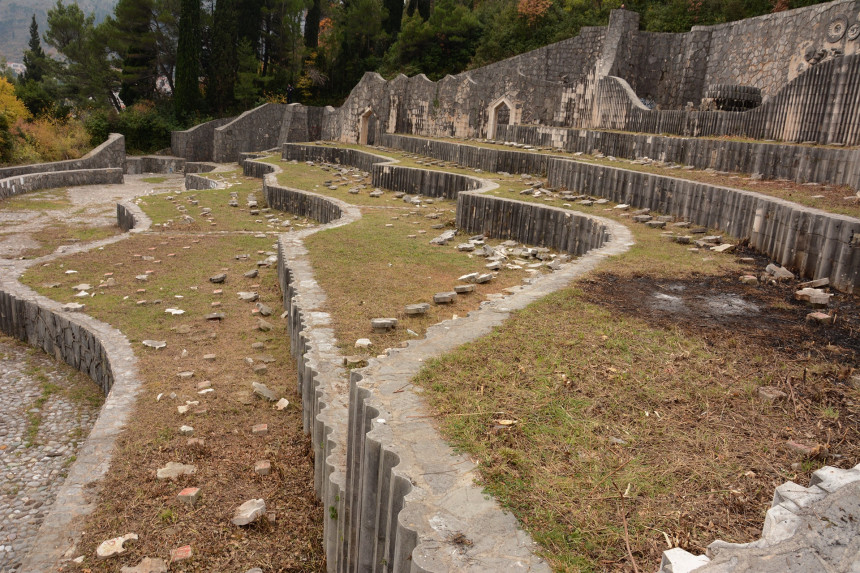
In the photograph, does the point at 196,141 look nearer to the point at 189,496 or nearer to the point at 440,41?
the point at 440,41

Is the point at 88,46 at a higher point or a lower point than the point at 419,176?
higher

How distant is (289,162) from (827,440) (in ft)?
75.6

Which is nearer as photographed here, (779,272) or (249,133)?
(779,272)

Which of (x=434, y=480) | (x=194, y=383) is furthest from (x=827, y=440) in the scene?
(x=194, y=383)

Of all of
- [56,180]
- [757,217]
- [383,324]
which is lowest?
[56,180]

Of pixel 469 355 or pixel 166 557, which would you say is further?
pixel 469 355

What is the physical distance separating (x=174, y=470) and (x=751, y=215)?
7.01 m

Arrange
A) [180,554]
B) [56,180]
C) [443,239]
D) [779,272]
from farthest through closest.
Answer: [56,180] → [443,239] → [779,272] → [180,554]

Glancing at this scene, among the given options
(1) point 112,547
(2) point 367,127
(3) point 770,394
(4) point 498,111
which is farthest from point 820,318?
(2) point 367,127

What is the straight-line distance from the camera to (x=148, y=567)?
3773 millimetres

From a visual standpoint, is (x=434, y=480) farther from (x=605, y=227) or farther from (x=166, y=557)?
(x=605, y=227)

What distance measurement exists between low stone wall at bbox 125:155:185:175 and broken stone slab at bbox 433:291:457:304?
26996 millimetres

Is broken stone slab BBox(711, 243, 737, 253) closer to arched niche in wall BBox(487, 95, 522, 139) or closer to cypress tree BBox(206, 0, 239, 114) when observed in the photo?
arched niche in wall BBox(487, 95, 522, 139)

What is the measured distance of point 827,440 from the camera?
10.2ft
